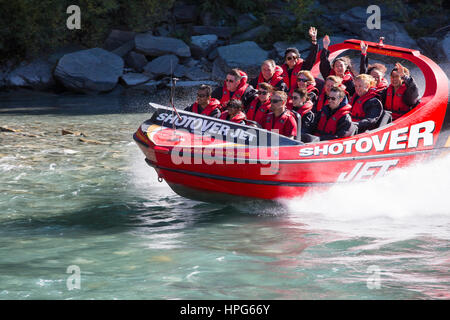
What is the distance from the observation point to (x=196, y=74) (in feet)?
72.0

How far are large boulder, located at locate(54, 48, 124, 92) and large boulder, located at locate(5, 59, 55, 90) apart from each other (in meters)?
0.57

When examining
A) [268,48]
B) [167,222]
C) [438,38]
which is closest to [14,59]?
[268,48]

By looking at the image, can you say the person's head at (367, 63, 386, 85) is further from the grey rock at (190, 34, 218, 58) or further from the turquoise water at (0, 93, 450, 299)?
the grey rock at (190, 34, 218, 58)

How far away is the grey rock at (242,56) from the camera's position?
20.7 m

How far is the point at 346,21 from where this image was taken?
76.5 ft

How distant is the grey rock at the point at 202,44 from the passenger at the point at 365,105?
16.3m

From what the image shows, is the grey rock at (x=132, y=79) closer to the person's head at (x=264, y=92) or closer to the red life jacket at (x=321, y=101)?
the red life jacket at (x=321, y=101)

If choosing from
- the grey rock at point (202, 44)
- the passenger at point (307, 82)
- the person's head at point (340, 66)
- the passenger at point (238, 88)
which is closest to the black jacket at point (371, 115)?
the passenger at point (307, 82)

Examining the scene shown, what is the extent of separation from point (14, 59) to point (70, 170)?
14.7m

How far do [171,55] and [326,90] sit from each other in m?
13.5

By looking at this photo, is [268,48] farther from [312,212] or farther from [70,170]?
→ [312,212]

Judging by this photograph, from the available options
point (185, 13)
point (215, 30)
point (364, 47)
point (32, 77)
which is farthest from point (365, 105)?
point (185, 13)

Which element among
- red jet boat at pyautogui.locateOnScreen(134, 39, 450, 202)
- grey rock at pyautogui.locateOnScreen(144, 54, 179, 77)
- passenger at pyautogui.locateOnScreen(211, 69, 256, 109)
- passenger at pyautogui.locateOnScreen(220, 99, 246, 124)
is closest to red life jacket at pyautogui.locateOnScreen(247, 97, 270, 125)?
passenger at pyautogui.locateOnScreen(220, 99, 246, 124)

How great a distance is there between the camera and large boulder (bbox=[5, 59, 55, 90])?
21172 millimetres
